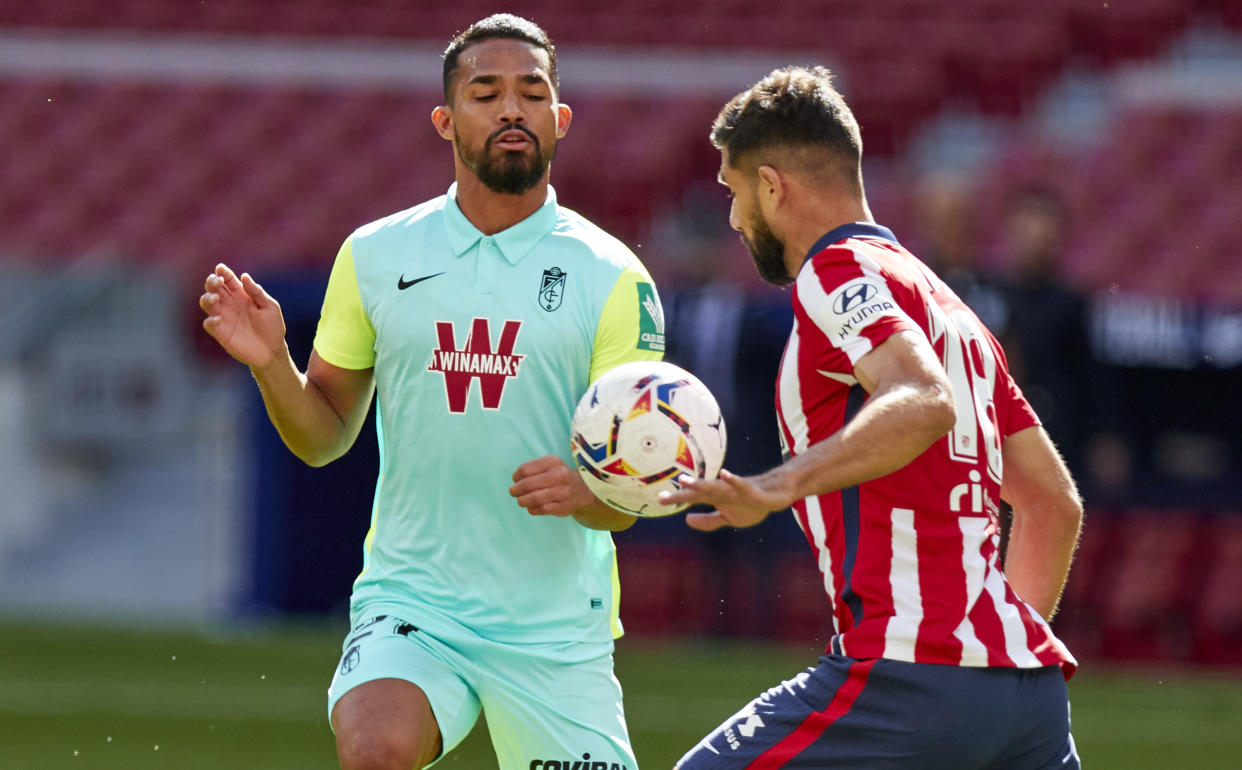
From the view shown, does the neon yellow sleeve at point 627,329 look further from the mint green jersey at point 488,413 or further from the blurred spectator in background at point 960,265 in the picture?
the blurred spectator in background at point 960,265

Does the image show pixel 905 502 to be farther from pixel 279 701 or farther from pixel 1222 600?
pixel 1222 600

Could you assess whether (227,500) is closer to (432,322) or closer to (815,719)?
(432,322)

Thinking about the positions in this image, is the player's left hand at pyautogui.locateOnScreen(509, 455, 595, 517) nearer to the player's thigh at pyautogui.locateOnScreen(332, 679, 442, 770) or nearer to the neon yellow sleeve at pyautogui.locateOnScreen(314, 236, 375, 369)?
the player's thigh at pyautogui.locateOnScreen(332, 679, 442, 770)

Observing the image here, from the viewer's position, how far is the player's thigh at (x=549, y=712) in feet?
14.5

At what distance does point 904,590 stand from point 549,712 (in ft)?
3.88

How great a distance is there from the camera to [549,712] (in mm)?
4422

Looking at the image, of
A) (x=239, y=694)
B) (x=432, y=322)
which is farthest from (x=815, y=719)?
(x=239, y=694)

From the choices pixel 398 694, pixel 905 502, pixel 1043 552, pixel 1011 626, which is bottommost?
pixel 398 694

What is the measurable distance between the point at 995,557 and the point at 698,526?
81 centimetres

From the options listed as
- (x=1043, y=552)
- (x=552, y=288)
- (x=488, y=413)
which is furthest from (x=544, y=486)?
(x=1043, y=552)

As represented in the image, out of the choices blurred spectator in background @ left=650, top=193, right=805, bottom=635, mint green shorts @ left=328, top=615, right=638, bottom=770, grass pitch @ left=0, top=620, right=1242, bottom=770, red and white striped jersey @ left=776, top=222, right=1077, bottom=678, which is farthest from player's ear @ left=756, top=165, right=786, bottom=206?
blurred spectator in background @ left=650, top=193, right=805, bottom=635

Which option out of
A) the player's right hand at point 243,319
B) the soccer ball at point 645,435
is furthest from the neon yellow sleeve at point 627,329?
the player's right hand at point 243,319

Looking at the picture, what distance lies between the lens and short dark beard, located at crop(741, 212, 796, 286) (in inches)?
155

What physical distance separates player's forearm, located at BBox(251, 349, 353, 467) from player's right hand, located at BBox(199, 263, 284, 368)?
4 centimetres
